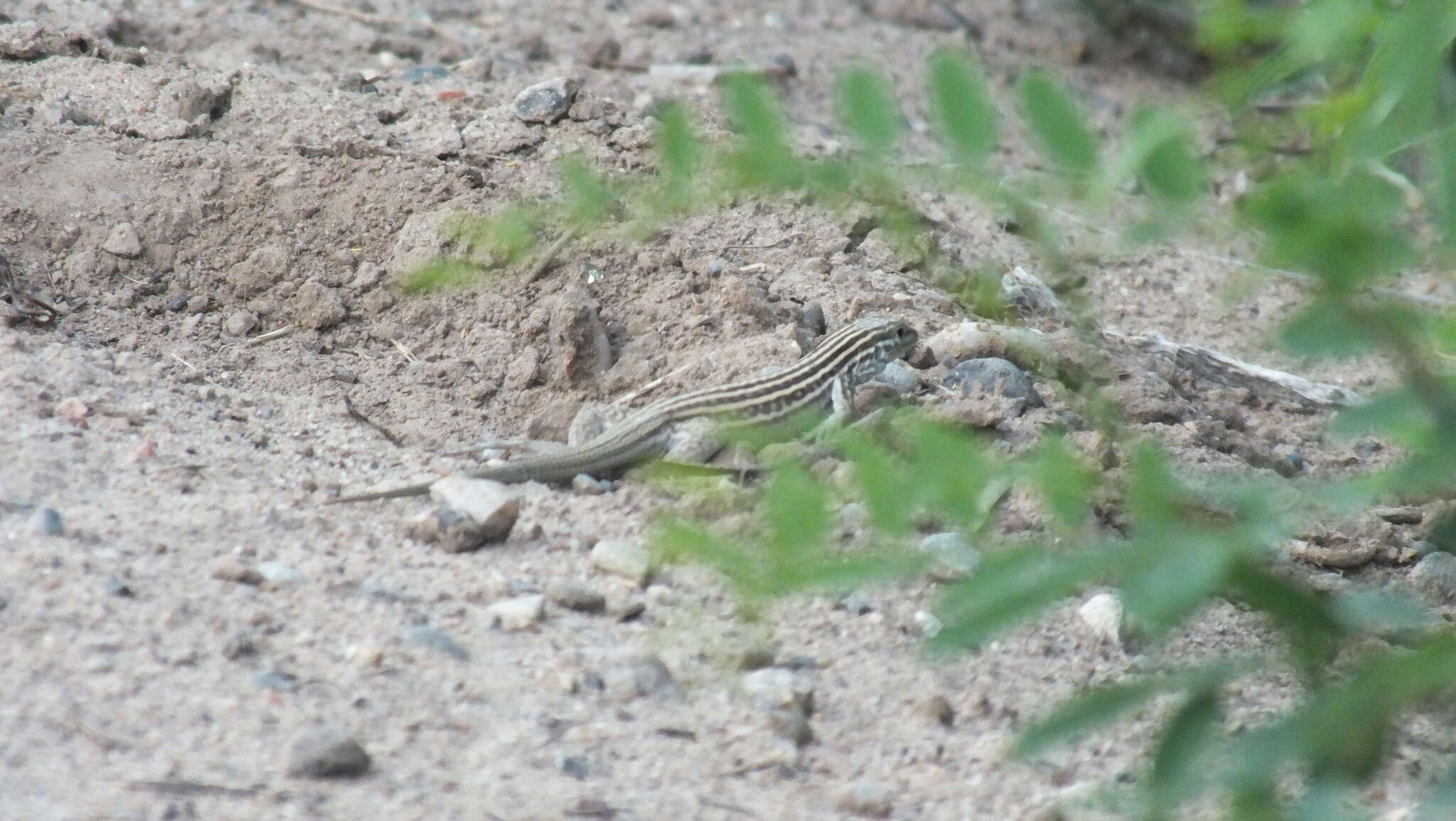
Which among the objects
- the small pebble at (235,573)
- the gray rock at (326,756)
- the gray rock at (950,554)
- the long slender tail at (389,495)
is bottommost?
the long slender tail at (389,495)

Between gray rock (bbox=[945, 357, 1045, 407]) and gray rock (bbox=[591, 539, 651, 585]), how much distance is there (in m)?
1.56

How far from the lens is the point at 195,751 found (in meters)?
3.15

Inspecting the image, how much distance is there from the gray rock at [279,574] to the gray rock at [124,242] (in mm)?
2172

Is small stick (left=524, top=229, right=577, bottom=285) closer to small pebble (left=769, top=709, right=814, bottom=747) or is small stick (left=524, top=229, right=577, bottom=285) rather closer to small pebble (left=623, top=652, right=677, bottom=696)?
small pebble (left=623, top=652, right=677, bottom=696)

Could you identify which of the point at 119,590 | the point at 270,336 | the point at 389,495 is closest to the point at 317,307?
the point at 270,336

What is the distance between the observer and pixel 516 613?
12.6ft

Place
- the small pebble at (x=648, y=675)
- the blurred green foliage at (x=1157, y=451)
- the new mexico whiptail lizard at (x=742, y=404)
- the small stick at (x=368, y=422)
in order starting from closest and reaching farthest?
the blurred green foliage at (x=1157, y=451) → the small pebble at (x=648, y=675) → the new mexico whiptail lizard at (x=742, y=404) → the small stick at (x=368, y=422)

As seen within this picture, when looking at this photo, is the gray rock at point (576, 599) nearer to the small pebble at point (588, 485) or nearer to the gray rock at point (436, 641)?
the gray rock at point (436, 641)

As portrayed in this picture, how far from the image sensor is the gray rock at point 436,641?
367cm

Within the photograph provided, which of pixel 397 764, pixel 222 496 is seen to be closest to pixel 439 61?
pixel 222 496

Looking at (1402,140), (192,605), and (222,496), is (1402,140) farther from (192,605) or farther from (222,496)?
(222,496)

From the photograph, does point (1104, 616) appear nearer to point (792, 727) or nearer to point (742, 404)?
point (792, 727)

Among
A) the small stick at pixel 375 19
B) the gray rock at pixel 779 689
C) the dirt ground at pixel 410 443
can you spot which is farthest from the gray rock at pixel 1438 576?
the small stick at pixel 375 19

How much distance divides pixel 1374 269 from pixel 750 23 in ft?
26.7
